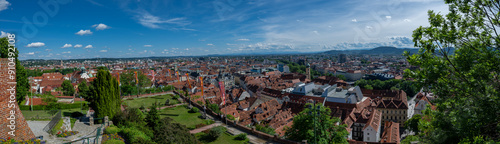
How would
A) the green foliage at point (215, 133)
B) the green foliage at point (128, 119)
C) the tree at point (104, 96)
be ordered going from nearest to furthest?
the green foliage at point (128, 119) < the tree at point (104, 96) < the green foliage at point (215, 133)

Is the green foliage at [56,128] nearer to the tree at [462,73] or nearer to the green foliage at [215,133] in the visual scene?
the green foliage at [215,133]

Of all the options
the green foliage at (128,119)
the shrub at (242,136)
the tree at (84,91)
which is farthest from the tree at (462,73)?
the tree at (84,91)

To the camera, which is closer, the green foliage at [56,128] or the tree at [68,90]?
the green foliage at [56,128]

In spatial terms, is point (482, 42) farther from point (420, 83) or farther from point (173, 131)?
point (173, 131)

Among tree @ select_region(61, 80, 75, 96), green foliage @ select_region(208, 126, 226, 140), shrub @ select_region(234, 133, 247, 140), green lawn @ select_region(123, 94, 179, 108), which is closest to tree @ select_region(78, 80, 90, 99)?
green lawn @ select_region(123, 94, 179, 108)

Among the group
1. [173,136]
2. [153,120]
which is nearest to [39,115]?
[153,120]

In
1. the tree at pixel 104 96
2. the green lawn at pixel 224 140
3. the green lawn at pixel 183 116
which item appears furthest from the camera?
the green lawn at pixel 183 116

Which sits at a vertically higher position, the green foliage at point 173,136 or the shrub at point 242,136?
the green foliage at point 173,136
